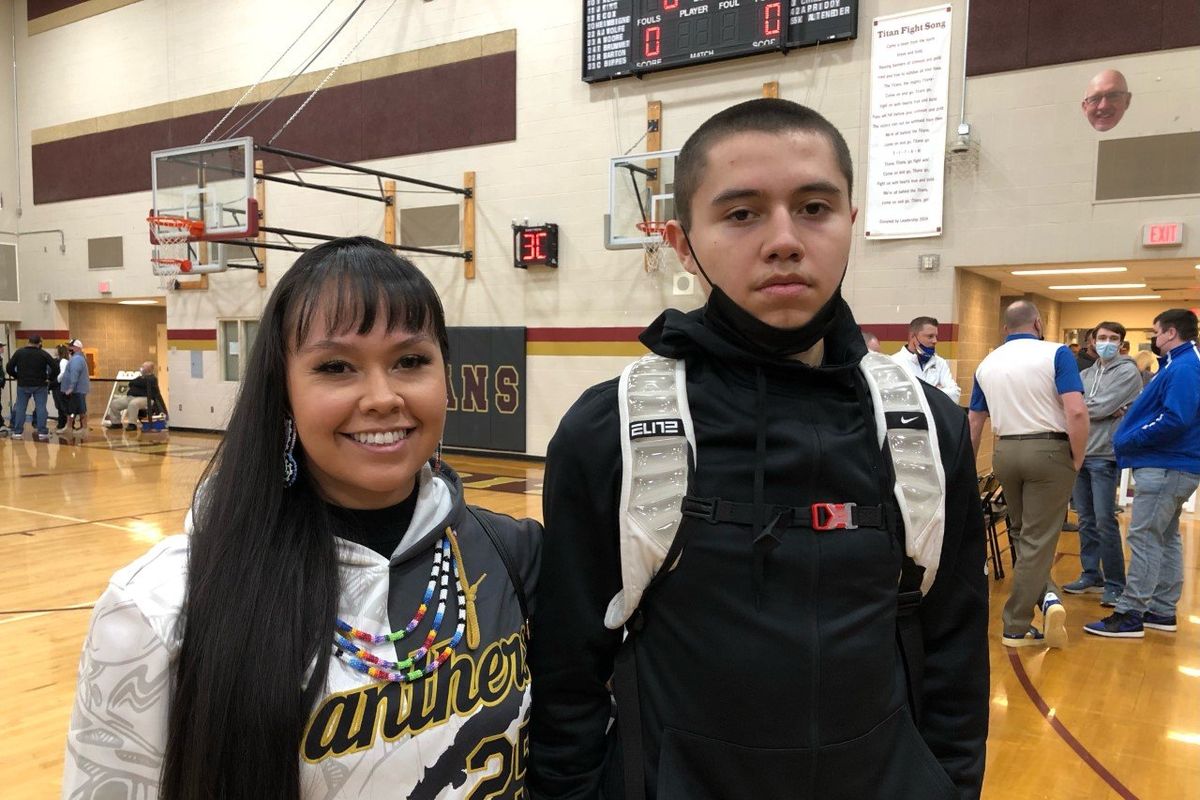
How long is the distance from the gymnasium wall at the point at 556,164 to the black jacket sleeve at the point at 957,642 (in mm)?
3807

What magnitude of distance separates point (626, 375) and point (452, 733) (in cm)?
58

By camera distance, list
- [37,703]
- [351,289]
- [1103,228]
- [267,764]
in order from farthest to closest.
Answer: [1103,228], [37,703], [351,289], [267,764]

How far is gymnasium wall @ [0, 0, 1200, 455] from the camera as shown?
716 cm

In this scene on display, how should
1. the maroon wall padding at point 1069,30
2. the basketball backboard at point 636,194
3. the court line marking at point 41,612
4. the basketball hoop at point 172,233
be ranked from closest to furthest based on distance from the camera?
the court line marking at point 41,612, the maroon wall padding at point 1069,30, the basketball backboard at point 636,194, the basketball hoop at point 172,233

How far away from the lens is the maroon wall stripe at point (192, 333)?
13.4m

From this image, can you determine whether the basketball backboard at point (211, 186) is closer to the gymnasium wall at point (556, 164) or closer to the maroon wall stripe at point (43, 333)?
the gymnasium wall at point (556, 164)

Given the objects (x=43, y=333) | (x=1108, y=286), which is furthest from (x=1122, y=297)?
(x=43, y=333)

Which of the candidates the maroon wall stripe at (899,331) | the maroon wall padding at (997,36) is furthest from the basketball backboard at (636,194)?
the maroon wall padding at (997,36)

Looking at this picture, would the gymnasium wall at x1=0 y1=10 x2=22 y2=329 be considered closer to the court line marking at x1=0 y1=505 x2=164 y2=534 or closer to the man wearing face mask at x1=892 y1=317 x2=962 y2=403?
the court line marking at x1=0 y1=505 x2=164 y2=534

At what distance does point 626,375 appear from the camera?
45.0 inches

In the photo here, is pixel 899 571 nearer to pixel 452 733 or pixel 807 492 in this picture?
pixel 807 492

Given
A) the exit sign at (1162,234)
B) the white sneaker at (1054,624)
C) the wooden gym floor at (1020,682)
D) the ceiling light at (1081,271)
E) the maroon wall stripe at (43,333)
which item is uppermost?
the exit sign at (1162,234)

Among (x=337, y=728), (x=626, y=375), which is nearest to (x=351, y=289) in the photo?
(x=626, y=375)

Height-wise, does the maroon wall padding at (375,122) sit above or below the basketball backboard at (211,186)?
above
